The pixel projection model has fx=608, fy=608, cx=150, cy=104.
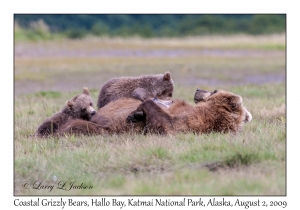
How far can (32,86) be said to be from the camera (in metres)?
19.8

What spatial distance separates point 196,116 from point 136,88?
2.75 m

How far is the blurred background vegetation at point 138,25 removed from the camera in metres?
42.7

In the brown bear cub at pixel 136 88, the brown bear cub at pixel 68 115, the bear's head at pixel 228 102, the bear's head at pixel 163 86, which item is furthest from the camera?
the bear's head at pixel 163 86

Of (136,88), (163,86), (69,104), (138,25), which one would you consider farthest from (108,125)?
(138,25)

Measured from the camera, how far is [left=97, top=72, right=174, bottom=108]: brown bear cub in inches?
415

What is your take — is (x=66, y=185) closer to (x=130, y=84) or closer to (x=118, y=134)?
(x=118, y=134)

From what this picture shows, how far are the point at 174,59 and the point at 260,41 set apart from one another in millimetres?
11152

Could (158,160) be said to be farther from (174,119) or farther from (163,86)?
(163,86)

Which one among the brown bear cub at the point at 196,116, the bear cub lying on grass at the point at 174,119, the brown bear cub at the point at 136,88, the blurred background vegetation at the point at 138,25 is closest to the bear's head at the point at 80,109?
the bear cub lying on grass at the point at 174,119

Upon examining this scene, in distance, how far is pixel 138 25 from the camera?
52531 mm

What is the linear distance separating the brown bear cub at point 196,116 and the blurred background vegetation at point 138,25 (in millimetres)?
30252

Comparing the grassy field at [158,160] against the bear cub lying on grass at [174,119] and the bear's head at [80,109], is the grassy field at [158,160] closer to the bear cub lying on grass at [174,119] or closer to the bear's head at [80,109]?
the bear cub lying on grass at [174,119]

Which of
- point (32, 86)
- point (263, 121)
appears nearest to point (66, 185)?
point (263, 121)
